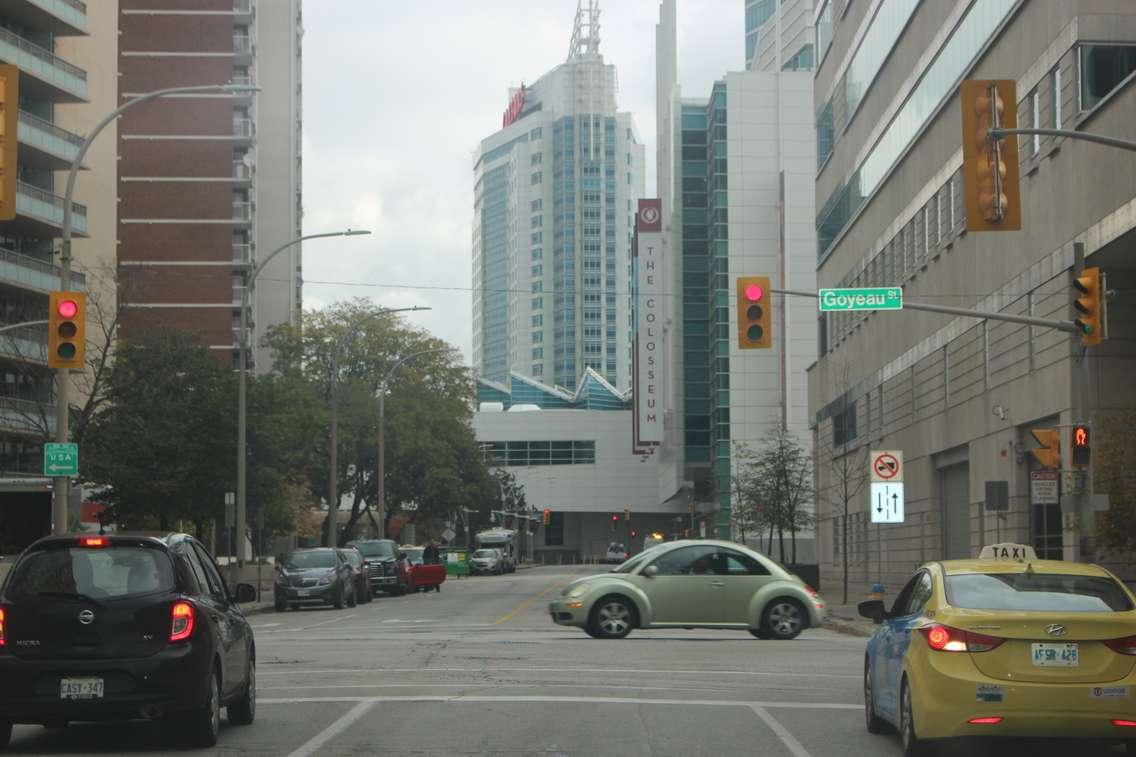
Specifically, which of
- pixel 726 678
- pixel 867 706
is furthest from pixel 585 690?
pixel 867 706

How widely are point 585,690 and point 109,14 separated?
63108 millimetres

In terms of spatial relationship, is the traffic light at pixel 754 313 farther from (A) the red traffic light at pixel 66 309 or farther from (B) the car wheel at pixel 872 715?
(B) the car wheel at pixel 872 715

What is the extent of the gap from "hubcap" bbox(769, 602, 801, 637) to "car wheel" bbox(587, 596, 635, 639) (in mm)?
2187

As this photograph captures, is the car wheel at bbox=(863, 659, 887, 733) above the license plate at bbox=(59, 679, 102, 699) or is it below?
below

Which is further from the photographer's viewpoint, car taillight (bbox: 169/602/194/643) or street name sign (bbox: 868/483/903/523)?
street name sign (bbox: 868/483/903/523)

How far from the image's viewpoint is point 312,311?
299 feet

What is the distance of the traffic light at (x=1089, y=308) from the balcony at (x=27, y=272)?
46.7 metres

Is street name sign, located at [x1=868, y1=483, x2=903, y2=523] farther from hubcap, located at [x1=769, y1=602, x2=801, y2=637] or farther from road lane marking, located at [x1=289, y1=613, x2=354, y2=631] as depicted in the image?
road lane marking, located at [x1=289, y1=613, x2=354, y2=631]

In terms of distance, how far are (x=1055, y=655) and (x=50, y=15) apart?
59572 millimetres

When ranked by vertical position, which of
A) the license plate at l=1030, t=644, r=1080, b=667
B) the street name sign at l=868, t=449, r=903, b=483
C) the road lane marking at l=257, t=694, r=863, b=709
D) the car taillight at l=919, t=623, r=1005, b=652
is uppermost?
the street name sign at l=868, t=449, r=903, b=483

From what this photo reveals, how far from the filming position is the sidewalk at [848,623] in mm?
30406

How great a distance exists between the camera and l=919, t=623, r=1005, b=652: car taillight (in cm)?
1078

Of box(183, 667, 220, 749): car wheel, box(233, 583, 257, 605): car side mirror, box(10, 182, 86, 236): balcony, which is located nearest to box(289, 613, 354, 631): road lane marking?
box(233, 583, 257, 605): car side mirror

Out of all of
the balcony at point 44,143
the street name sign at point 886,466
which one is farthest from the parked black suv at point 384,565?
the street name sign at point 886,466
